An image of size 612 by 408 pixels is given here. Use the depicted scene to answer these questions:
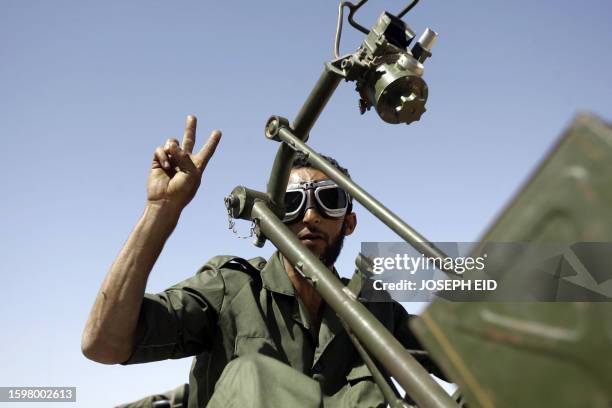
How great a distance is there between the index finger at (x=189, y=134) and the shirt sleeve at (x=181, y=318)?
73 centimetres

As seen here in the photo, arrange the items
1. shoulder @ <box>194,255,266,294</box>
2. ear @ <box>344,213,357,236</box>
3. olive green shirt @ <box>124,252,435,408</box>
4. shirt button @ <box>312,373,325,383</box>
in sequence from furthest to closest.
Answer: ear @ <box>344,213,357,236</box>, shoulder @ <box>194,255,266,294</box>, shirt button @ <box>312,373,325,383</box>, olive green shirt @ <box>124,252,435,408</box>

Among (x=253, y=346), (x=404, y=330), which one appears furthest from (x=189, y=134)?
(x=404, y=330)

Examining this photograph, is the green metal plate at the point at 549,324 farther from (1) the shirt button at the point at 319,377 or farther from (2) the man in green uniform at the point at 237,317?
(1) the shirt button at the point at 319,377

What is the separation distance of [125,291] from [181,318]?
1.43ft

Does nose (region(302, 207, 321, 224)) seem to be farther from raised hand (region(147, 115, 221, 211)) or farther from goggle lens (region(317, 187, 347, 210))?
raised hand (region(147, 115, 221, 211))

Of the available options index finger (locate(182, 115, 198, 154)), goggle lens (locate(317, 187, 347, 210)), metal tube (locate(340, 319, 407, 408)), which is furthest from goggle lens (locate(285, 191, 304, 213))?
metal tube (locate(340, 319, 407, 408))

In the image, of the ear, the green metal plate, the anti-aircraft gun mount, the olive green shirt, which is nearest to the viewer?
the green metal plate

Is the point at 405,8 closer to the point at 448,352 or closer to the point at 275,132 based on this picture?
the point at 275,132

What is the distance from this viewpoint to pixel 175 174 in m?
2.85

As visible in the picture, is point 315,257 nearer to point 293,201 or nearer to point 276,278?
point 276,278

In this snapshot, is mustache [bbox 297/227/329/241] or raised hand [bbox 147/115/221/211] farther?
mustache [bbox 297/227/329/241]

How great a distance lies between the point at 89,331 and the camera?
8.81ft

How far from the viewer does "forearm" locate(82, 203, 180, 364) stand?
2.67 m

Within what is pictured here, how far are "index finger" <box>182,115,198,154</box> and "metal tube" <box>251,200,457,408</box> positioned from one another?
18.2 inches
